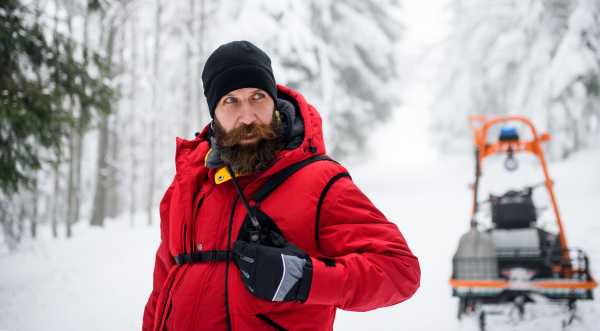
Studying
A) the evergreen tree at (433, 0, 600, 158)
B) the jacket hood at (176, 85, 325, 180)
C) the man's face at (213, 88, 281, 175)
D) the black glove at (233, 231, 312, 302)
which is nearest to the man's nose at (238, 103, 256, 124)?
the man's face at (213, 88, 281, 175)

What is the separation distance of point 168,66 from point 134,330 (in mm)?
14234

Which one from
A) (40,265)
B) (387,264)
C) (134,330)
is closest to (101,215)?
(40,265)

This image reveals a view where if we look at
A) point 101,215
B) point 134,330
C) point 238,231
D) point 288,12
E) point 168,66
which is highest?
point 168,66

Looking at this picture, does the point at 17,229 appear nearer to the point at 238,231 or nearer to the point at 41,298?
the point at 41,298

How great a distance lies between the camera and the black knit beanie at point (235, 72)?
63.8 inches

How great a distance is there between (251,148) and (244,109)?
0.21 m

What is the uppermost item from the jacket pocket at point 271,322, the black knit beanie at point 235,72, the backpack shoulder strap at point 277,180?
the black knit beanie at point 235,72

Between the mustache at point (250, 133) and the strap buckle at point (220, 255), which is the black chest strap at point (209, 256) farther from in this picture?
the mustache at point (250, 133)

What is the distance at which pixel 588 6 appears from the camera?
7125 millimetres

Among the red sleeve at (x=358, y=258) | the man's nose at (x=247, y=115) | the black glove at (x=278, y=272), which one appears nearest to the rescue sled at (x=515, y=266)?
the red sleeve at (x=358, y=258)

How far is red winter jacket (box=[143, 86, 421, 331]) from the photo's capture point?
1272 millimetres

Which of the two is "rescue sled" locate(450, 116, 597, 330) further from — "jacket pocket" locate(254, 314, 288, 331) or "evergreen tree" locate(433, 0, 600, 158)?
"evergreen tree" locate(433, 0, 600, 158)

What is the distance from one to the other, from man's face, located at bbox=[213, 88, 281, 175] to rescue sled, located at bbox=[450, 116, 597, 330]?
247 centimetres

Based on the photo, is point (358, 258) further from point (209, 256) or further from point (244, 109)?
point (244, 109)
